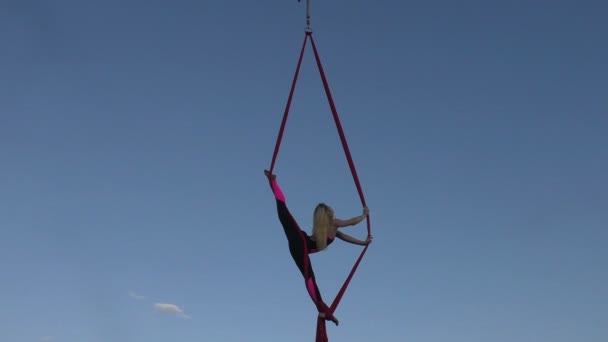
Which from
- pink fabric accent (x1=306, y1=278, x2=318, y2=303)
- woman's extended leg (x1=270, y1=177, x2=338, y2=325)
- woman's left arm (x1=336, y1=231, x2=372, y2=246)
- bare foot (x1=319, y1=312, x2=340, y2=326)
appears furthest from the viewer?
Answer: woman's left arm (x1=336, y1=231, x2=372, y2=246)

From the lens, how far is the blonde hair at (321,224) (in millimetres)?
8422

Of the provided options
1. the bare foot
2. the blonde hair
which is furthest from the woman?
the bare foot

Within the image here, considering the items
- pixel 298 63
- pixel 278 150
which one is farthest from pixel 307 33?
pixel 278 150

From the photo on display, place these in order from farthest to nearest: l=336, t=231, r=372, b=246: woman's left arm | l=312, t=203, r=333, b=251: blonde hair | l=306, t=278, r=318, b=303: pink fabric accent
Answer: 1. l=336, t=231, r=372, b=246: woman's left arm
2. l=312, t=203, r=333, b=251: blonde hair
3. l=306, t=278, r=318, b=303: pink fabric accent

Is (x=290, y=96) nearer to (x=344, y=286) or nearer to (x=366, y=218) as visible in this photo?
(x=366, y=218)

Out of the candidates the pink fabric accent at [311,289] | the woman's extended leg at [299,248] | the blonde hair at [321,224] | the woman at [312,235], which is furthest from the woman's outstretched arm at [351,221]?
the pink fabric accent at [311,289]

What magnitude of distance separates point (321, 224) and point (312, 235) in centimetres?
23

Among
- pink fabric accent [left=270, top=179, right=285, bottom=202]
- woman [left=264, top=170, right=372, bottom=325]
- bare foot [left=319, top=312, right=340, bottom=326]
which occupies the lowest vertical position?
bare foot [left=319, top=312, right=340, bottom=326]

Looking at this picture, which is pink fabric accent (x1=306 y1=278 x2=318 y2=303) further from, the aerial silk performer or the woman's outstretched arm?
the woman's outstretched arm

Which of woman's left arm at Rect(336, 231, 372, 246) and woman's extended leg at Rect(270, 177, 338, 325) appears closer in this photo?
woman's extended leg at Rect(270, 177, 338, 325)

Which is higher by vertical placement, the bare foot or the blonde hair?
the blonde hair

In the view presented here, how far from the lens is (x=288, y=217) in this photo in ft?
28.5

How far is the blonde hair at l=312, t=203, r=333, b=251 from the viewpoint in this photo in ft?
27.6

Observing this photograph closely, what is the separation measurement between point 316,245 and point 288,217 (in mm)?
505
